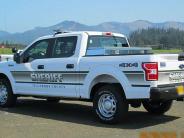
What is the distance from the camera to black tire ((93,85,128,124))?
8.98 metres

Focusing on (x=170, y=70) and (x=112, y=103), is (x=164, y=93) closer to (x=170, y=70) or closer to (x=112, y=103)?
(x=170, y=70)

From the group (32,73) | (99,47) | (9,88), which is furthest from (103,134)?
(9,88)

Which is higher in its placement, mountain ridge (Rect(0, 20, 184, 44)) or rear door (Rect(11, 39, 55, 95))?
mountain ridge (Rect(0, 20, 184, 44))

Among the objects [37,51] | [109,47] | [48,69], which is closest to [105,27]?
[37,51]

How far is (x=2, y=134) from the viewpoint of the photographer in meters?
8.27

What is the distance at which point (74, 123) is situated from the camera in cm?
941

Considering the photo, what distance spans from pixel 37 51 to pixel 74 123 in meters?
2.39

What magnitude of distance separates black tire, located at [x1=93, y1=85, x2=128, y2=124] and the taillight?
81 centimetres

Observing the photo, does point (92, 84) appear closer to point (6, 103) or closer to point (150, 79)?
point (150, 79)

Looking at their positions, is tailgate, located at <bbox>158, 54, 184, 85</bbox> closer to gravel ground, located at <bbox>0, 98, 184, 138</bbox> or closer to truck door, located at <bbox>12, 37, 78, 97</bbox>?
gravel ground, located at <bbox>0, 98, 184, 138</bbox>

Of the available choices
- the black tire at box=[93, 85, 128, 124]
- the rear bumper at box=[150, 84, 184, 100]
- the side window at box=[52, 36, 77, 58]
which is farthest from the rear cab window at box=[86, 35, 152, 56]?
the rear bumper at box=[150, 84, 184, 100]

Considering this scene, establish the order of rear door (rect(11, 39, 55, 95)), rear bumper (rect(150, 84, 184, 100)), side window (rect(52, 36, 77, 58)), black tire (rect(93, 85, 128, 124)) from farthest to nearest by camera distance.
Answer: rear door (rect(11, 39, 55, 95))
side window (rect(52, 36, 77, 58))
black tire (rect(93, 85, 128, 124))
rear bumper (rect(150, 84, 184, 100))

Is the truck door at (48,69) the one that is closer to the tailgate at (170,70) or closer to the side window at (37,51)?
the side window at (37,51)

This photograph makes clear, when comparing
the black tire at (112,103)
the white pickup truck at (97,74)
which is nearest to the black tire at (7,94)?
the white pickup truck at (97,74)
